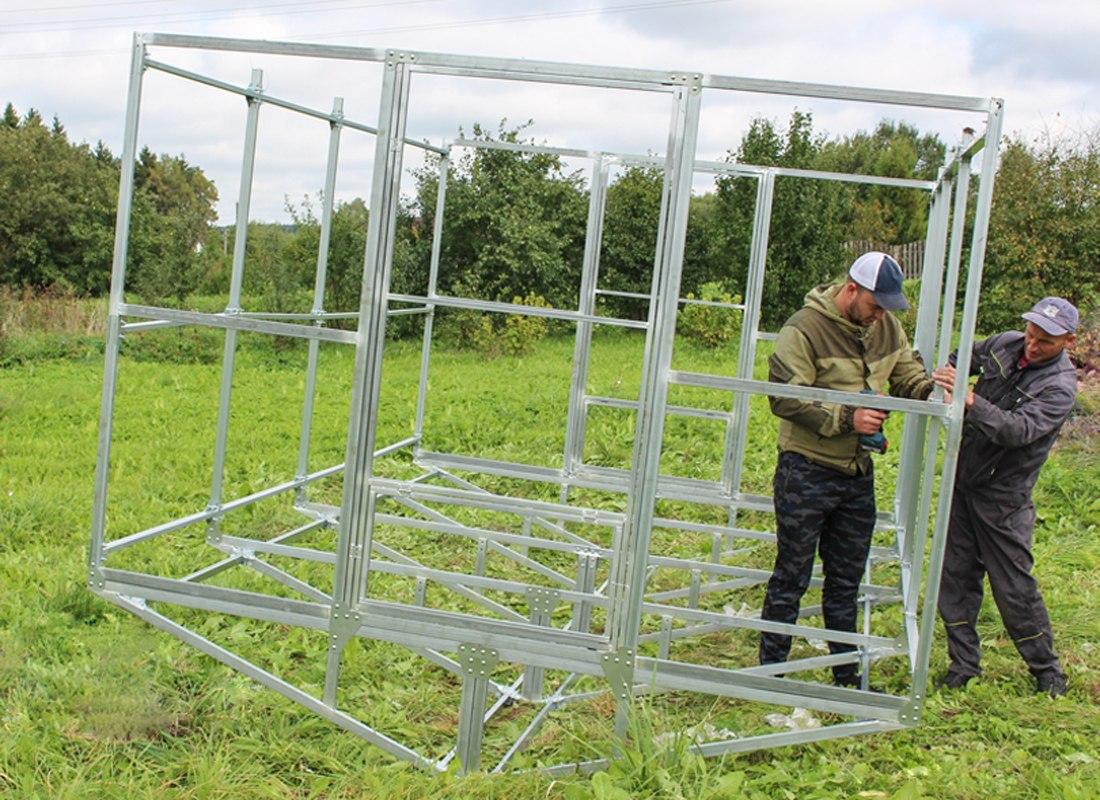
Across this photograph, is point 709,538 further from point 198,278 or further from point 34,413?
point 198,278

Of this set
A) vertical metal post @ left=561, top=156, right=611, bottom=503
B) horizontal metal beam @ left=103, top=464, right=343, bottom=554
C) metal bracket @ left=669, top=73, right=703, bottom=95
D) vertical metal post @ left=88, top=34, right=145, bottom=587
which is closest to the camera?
metal bracket @ left=669, top=73, right=703, bottom=95

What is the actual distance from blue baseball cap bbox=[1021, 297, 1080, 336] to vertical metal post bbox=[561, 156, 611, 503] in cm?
276

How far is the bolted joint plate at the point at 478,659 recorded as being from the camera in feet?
12.5

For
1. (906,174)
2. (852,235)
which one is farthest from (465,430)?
(906,174)

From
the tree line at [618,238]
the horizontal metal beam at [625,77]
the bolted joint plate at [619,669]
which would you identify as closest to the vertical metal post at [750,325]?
the bolted joint plate at [619,669]

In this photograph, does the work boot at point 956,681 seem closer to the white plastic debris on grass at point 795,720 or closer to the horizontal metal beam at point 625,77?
the white plastic debris on grass at point 795,720

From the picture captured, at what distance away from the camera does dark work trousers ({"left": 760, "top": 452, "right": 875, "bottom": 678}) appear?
466 cm

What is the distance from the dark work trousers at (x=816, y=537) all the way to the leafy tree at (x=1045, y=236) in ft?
37.6

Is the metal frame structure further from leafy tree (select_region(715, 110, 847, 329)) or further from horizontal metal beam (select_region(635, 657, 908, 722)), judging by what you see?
leafy tree (select_region(715, 110, 847, 329))

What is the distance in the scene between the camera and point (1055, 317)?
15.8 ft

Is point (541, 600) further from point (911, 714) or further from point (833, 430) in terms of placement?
point (911, 714)

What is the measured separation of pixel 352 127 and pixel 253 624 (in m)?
2.74

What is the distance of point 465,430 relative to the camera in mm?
10148

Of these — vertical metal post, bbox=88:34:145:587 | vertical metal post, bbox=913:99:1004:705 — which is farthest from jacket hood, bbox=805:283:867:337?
vertical metal post, bbox=88:34:145:587
